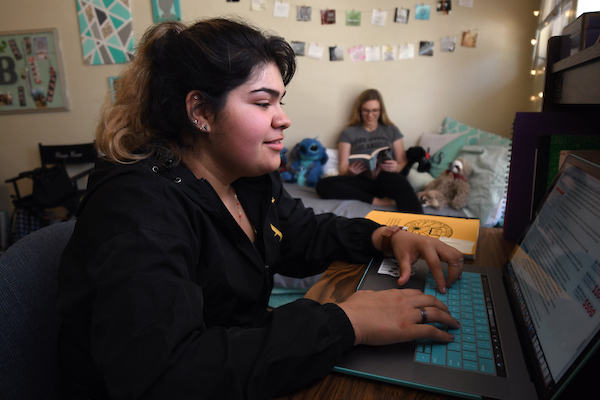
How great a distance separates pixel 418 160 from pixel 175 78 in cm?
238

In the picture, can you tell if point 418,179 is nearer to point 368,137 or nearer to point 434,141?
point 434,141

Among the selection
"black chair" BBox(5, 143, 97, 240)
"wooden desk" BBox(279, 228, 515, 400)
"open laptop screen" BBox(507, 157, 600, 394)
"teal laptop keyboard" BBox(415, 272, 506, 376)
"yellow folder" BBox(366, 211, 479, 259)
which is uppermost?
"open laptop screen" BBox(507, 157, 600, 394)

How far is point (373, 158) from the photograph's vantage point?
274 centimetres

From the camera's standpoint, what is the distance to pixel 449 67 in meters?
3.10

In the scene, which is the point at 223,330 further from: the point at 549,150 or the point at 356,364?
the point at 549,150

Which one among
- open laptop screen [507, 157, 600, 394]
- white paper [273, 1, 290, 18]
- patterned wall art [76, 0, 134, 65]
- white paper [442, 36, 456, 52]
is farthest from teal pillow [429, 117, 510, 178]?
patterned wall art [76, 0, 134, 65]

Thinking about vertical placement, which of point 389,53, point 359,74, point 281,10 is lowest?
point 359,74

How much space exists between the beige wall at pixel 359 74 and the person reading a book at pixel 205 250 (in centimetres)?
248

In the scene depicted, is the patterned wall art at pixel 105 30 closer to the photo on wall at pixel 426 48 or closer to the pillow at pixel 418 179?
the photo on wall at pixel 426 48

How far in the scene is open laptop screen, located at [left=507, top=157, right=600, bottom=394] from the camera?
1.37 feet

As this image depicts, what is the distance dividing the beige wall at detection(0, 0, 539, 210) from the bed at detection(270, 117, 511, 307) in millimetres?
269

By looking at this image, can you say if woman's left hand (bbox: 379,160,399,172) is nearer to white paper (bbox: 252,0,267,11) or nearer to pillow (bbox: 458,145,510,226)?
pillow (bbox: 458,145,510,226)

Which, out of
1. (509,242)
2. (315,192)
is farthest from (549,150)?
(315,192)

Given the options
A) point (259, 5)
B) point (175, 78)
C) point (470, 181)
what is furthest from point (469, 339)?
point (259, 5)
